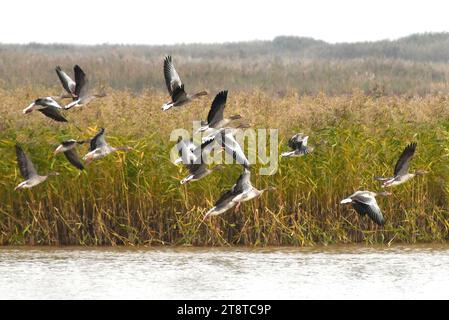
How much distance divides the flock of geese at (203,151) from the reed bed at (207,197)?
460mm

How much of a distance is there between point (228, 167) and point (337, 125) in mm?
1874

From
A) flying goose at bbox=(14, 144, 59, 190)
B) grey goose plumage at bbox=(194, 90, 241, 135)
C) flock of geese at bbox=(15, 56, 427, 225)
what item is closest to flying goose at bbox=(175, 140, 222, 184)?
flock of geese at bbox=(15, 56, 427, 225)

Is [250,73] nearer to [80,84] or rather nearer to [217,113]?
[80,84]

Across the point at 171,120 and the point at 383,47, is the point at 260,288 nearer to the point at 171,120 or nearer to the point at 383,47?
the point at 171,120

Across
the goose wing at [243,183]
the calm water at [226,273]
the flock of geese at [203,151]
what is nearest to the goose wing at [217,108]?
the flock of geese at [203,151]

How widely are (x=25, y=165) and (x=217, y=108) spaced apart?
2.97 meters

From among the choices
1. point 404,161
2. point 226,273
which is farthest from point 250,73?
point 226,273

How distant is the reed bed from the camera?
619 inches

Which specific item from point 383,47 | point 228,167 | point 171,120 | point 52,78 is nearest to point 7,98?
point 171,120

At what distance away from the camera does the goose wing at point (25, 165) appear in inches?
591

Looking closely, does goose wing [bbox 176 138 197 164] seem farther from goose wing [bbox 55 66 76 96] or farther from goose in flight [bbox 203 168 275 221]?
goose wing [bbox 55 66 76 96]

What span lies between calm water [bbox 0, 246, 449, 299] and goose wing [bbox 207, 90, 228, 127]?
1844 mm

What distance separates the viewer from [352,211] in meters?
15.9

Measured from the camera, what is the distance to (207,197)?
621 inches
